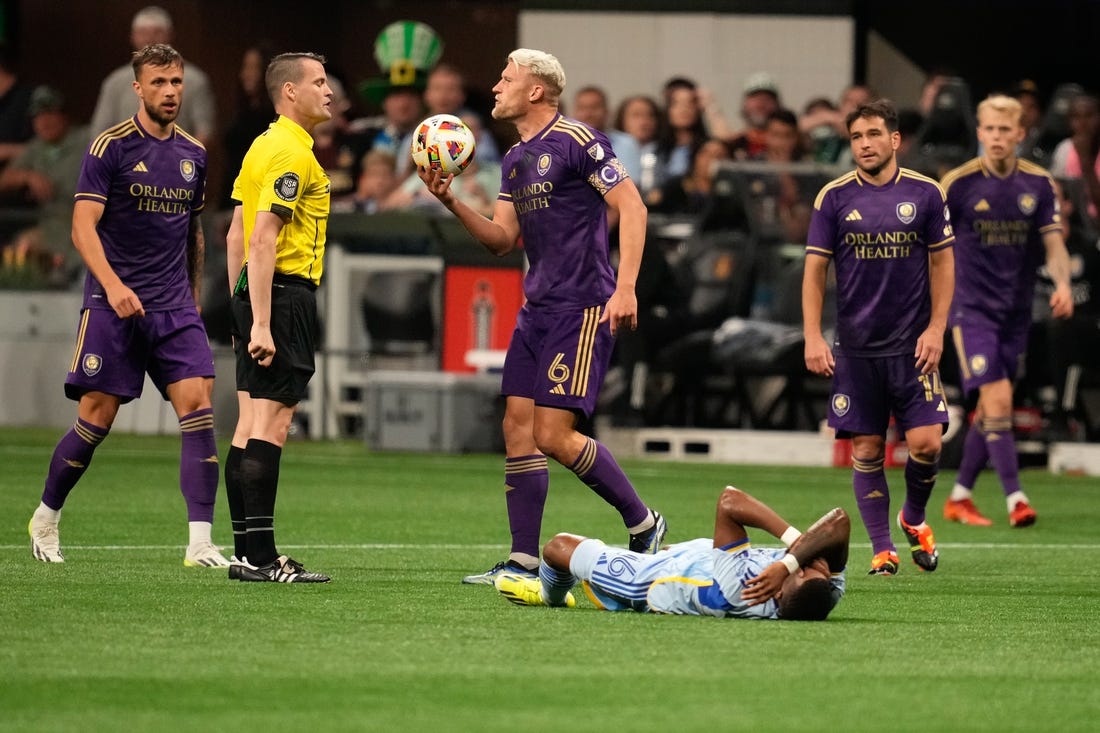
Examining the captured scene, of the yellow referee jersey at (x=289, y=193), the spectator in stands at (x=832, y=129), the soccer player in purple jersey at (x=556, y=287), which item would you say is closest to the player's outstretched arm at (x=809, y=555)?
the soccer player in purple jersey at (x=556, y=287)

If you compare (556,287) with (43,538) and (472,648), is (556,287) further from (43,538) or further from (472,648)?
(43,538)

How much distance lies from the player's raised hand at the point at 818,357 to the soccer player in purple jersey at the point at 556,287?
1.39 metres

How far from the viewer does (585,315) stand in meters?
8.88

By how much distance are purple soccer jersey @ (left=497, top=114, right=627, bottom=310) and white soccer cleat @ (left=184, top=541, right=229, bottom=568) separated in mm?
1913

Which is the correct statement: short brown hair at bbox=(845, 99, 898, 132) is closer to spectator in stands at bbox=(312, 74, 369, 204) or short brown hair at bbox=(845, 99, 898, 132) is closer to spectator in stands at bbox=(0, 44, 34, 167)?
spectator in stands at bbox=(312, 74, 369, 204)

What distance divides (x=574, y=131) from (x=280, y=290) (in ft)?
4.62

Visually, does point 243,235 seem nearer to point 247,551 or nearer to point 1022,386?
point 247,551

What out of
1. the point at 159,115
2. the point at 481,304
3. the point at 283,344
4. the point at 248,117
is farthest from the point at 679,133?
the point at 283,344

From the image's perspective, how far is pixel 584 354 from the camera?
8844 mm

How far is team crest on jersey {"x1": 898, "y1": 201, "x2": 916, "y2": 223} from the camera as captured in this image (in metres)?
10.2

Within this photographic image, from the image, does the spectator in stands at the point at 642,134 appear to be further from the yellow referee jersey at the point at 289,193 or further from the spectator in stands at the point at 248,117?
the yellow referee jersey at the point at 289,193

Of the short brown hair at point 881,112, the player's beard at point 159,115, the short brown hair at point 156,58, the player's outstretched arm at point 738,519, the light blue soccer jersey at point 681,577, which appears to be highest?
the short brown hair at point 156,58

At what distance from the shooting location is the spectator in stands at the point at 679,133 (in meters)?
19.7

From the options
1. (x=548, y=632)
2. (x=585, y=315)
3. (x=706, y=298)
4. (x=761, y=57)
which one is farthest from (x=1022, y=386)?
(x=548, y=632)
